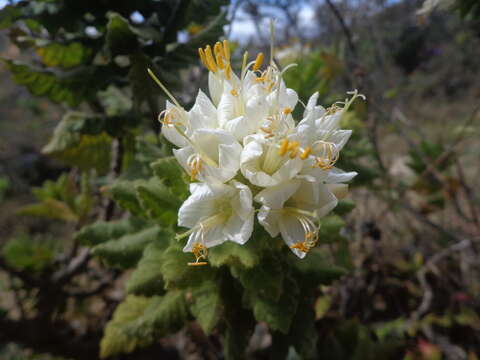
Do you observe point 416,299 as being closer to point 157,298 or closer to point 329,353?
point 329,353

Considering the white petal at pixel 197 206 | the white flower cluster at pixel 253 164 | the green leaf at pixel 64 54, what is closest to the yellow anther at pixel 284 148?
the white flower cluster at pixel 253 164

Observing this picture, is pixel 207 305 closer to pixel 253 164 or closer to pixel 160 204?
pixel 160 204

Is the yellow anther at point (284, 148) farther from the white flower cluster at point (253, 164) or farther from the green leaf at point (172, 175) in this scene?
the green leaf at point (172, 175)

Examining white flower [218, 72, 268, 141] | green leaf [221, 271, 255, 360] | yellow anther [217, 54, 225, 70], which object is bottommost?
green leaf [221, 271, 255, 360]

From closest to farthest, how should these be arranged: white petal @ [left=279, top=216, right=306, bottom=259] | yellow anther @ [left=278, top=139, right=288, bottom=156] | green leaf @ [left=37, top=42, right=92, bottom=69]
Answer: yellow anther @ [left=278, top=139, right=288, bottom=156], white petal @ [left=279, top=216, right=306, bottom=259], green leaf @ [left=37, top=42, right=92, bottom=69]

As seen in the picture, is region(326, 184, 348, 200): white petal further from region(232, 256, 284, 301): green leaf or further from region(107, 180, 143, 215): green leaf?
region(107, 180, 143, 215): green leaf

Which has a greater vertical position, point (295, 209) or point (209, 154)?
point (209, 154)

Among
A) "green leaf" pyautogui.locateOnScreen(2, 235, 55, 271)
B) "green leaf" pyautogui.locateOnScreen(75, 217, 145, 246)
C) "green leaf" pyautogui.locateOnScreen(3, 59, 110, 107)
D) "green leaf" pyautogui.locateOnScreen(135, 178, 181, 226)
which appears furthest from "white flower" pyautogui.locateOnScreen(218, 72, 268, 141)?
"green leaf" pyautogui.locateOnScreen(2, 235, 55, 271)

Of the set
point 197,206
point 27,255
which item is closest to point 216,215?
point 197,206
